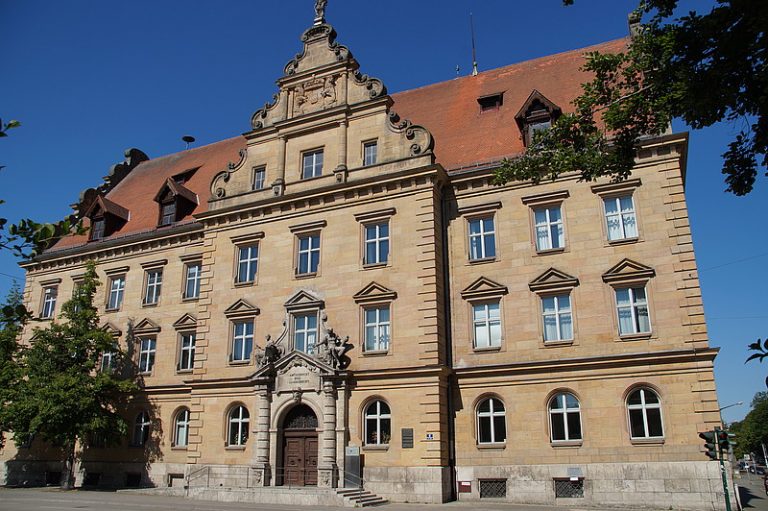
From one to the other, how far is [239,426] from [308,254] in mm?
8047

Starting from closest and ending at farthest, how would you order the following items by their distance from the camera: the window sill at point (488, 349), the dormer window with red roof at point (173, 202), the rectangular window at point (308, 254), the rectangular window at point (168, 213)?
the window sill at point (488, 349) < the rectangular window at point (308, 254) < the dormer window with red roof at point (173, 202) < the rectangular window at point (168, 213)

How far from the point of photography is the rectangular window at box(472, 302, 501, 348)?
25.1 m

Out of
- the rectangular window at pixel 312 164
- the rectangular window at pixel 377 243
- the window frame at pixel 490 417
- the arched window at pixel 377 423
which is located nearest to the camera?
the window frame at pixel 490 417

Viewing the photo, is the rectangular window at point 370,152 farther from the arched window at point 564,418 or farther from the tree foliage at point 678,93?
the tree foliage at point 678,93

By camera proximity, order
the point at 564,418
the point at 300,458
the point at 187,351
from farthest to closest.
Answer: the point at 187,351, the point at 300,458, the point at 564,418

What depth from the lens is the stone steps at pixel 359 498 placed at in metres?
22.0

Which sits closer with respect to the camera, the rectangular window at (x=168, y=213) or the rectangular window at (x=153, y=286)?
the rectangular window at (x=153, y=286)

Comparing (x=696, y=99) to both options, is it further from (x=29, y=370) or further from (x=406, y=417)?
(x=29, y=370)

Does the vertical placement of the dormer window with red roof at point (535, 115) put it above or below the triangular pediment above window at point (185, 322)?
above

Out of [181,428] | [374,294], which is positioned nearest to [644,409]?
[374,294]

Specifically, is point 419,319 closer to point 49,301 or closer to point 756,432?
point 49,301

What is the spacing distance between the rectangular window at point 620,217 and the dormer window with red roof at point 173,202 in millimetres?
21724

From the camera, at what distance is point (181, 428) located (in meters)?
31.1

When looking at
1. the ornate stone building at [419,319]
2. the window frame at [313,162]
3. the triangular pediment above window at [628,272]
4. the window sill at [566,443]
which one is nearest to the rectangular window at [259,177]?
the ornate stone building at [419,319]
